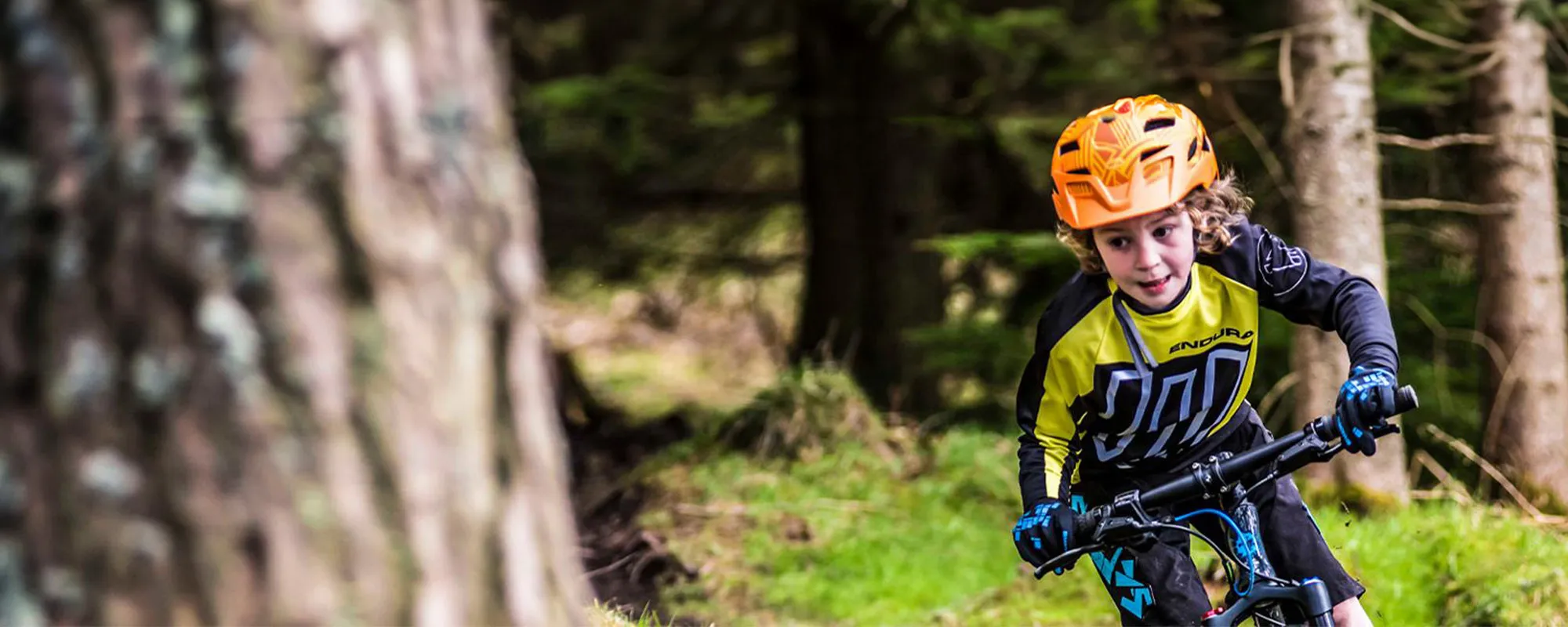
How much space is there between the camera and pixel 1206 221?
3.94 metres

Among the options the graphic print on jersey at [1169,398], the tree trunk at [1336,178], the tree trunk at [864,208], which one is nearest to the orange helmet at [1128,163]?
the graphic print on jersey at [1169,398]

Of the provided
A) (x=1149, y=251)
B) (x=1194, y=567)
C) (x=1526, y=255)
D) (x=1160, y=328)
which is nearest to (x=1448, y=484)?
(x=1526, y=255)

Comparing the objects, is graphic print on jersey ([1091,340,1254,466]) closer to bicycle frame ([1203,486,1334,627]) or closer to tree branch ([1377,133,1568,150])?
bicycle frame ([1203,486,1334,627])

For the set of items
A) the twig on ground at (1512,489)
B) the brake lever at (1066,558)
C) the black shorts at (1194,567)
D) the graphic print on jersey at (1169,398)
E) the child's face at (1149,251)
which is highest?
the child's face at (1149,251)

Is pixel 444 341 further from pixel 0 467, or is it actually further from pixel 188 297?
pixel 0 467

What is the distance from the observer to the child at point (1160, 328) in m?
3.83

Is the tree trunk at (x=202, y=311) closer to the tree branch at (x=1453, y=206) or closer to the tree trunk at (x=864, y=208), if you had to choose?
the tree branch at (x=1453, y=206)

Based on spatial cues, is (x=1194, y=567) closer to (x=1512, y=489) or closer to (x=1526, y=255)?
(x=1512, y=489)

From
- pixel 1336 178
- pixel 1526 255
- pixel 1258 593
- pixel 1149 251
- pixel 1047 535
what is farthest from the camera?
pixel 1526 255

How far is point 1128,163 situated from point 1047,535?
981 mm

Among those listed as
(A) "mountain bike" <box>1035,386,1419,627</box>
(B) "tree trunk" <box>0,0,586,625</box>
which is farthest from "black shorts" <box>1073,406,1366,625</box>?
(B) "tree trunk" <box>0,0,586,625</box>

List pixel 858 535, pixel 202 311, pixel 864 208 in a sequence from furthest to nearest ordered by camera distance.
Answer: pixel 864 208
pixel 858 535
pixel 202 311

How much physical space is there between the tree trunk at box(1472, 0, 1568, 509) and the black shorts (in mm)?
4240

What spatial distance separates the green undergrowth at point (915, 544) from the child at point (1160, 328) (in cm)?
211
